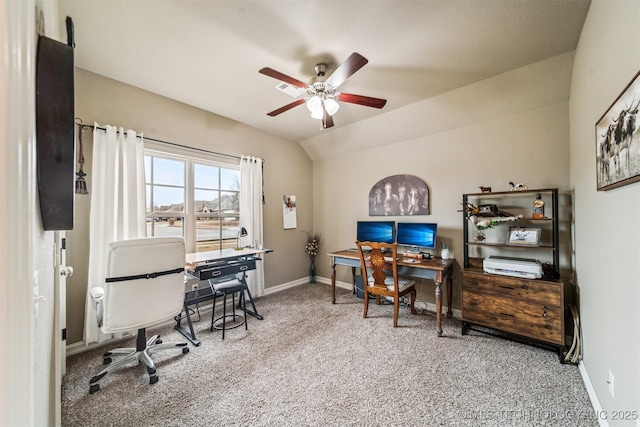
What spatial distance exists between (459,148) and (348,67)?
6.82ft

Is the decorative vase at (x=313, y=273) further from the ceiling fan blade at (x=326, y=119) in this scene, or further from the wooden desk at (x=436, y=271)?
the ceiling fan blade at (x=326, y=119)

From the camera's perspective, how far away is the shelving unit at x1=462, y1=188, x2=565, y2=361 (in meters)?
2.20

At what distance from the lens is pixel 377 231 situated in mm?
3717

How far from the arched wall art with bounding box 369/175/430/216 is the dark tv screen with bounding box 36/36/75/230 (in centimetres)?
345

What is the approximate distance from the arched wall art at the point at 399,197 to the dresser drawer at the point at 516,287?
110 centimetres

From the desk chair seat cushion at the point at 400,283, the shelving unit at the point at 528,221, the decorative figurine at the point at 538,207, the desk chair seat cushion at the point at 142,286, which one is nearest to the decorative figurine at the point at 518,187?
the shelving unit at the point at 528,221

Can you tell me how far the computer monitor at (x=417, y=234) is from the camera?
10.5 feet

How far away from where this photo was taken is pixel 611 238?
1.42 m

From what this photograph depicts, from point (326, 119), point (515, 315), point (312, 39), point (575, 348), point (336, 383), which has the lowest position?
point (336, 383)

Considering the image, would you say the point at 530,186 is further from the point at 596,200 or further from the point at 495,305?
the point at 495,305

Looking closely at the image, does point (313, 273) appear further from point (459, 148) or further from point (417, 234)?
point (459, 148)

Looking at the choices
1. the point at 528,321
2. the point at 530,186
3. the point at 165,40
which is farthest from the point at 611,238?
the point at 165,40

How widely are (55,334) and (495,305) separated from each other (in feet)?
10.9

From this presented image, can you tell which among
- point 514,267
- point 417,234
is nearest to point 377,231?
point 417,234
